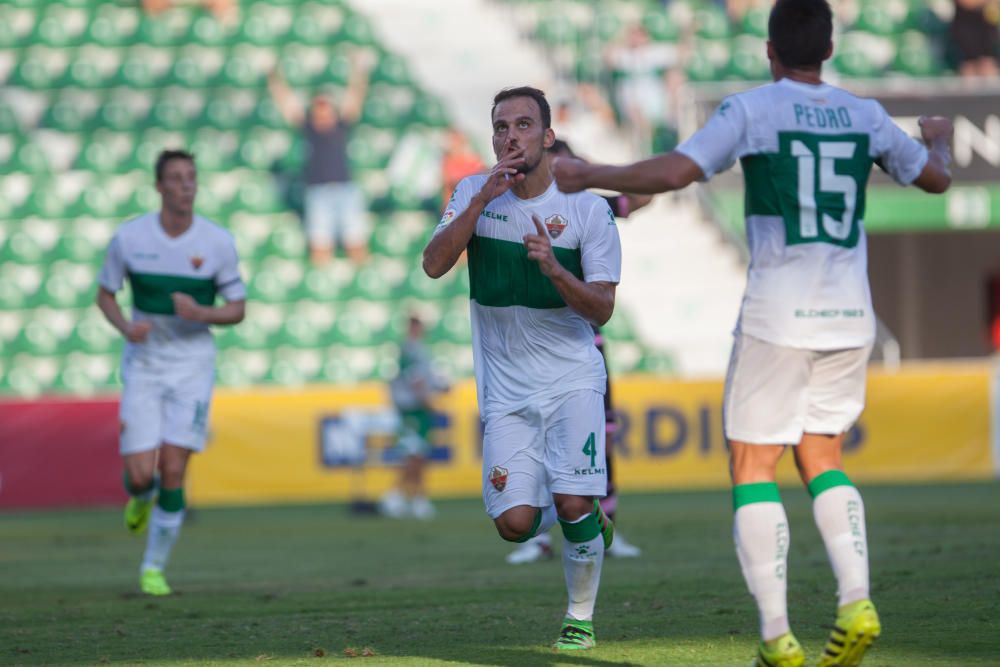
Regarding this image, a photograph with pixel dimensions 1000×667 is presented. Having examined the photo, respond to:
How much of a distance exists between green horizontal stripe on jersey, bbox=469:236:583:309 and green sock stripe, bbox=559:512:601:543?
919 millimetres

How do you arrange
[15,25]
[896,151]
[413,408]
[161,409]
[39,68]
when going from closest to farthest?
1. [896,151]
2. [161,409]
3. [413,408]
4. [39,68]
5. [15,25]

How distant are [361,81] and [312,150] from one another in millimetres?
2227

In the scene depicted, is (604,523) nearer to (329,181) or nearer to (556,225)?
(556,225)

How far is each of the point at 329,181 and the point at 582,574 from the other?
53.5 feet

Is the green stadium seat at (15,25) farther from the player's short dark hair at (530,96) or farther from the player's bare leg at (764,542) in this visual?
the player's bare leg at (764,542)

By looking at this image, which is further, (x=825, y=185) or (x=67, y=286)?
(x=67, y=286)

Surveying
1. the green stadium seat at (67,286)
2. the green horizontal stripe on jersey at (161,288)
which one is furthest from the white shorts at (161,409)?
the green stadium seat at (67,286)

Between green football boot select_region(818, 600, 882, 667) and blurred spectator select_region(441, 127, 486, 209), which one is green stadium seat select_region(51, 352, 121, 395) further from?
green football boot select_region(818, 600, 882, 667)

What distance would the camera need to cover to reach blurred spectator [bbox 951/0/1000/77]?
24578mm

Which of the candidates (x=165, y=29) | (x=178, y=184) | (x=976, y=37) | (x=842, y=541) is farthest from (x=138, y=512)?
(x=976, y=37)

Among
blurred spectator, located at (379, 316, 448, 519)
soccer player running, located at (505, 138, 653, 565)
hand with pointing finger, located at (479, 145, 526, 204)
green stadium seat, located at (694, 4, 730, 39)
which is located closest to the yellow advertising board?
blurred spectator, located at (379, 316, 448, 519)

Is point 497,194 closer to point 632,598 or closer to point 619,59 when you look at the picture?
point 632,598

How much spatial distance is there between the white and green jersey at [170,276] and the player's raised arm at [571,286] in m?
3.89

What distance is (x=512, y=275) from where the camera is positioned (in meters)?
7.13
